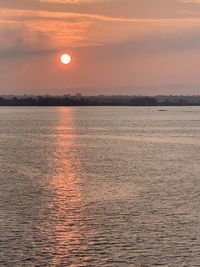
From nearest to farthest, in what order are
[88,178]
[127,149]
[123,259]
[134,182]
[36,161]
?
1. [123,259]
2. [134,182]
3. [88,178]
4. [36,161]
5. [127,149]

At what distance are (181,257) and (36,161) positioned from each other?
1509 inches

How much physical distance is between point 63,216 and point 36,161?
30.0 m

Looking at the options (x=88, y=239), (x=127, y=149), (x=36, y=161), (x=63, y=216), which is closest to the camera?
(x=88, y=239)

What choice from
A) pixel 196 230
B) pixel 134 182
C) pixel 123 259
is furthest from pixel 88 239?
pixel 134 182

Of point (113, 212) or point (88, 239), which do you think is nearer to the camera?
point (88, 239)

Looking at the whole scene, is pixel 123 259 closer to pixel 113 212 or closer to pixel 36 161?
pixel 113 212

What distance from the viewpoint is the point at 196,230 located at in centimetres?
2647

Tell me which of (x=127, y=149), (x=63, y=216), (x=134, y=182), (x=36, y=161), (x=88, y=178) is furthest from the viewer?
(x=127, y=149)

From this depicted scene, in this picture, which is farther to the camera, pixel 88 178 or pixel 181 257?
pixel 88 178

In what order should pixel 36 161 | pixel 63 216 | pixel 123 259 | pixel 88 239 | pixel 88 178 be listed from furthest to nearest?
pixel 36 161 < pixel 88 178 < pixel 63 216 < pixel 88 239 < pixel 123 259

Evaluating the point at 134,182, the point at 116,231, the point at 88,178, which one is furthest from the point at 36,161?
the point at 116,231

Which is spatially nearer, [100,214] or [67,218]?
[67,218]

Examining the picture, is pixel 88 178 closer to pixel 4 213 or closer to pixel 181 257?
pixel 4 213

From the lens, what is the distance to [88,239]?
82.5 feet
